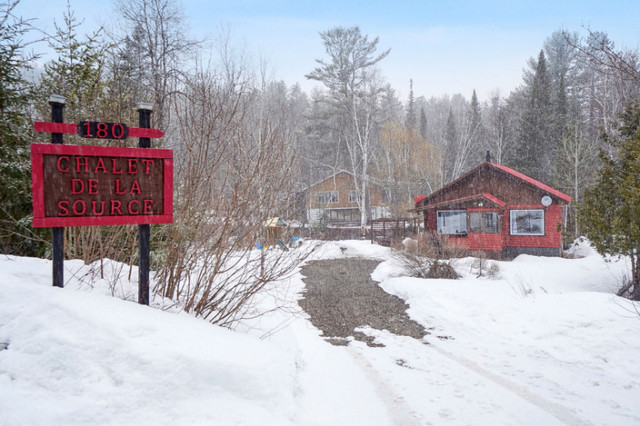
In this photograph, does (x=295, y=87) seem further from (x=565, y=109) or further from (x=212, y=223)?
(x=212, y=223)

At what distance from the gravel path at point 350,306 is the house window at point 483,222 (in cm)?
826

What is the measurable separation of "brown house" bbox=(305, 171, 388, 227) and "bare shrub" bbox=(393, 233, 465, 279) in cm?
2141

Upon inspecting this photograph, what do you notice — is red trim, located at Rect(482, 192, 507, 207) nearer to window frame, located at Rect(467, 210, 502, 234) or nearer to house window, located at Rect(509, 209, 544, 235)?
window frame, located at Rect(467, 210, 502, 234)

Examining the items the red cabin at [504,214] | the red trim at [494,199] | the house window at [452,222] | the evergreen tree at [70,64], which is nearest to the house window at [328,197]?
the house window at [452,222]

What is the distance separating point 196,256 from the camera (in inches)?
176

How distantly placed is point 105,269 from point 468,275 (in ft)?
36.7

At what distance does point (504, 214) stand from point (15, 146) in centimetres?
2024

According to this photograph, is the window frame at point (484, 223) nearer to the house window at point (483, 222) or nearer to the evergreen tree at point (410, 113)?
the house window at point (483, 222)

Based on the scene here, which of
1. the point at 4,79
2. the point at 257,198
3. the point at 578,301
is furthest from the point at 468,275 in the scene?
the point at 4,79

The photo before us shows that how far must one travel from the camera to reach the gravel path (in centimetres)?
697

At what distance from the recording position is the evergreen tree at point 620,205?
898cm

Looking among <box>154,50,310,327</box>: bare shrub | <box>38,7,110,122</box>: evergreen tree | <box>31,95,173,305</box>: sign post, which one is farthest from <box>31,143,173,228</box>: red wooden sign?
<box>38,7,110,122</box>: evergreen tree

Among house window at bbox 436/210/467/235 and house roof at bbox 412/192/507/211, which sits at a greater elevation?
house roof at bbox 412/192/507/211

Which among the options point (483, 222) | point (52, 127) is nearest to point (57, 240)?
point (52, 127)
